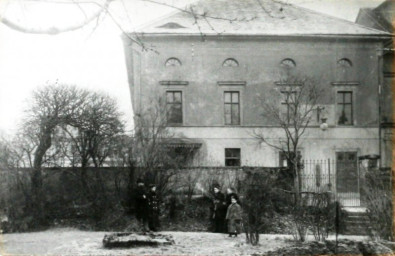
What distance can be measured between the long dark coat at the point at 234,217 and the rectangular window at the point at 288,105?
7.12m

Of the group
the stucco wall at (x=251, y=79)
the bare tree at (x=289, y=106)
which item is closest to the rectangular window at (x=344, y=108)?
the stucco wall at (x=251, y=79)

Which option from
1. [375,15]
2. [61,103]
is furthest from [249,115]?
[61,103]

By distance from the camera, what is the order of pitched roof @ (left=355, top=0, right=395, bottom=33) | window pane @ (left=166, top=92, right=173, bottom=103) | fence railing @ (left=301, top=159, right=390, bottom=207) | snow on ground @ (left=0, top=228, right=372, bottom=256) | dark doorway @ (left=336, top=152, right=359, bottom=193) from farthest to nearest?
window pane @ (left=166, top=92, right=173, bottom=103), pitched roof @ (left=355, top=0, right=395, bottom=33), dark doorway @ (left=336, top=152, right=359, bottom=193), fence railing @ (left=301, top=159, right=390, bottom=207), snow on ground @ (left=0, top=228, right=372, bottom=256)

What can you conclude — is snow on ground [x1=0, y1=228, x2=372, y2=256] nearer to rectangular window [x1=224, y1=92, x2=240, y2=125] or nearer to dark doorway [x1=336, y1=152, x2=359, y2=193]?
dark doorway [x1=336, y1=152, x2=359, y2=193]

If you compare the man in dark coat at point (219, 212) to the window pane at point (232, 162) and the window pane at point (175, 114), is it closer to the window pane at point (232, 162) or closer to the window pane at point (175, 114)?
the window pane at point (232, 162)

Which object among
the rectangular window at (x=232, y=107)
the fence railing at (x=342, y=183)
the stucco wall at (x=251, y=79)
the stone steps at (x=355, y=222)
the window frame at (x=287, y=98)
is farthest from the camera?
the rectangular window at (x=232, y=107)

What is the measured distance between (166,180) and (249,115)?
24.2 feet

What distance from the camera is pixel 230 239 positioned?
10.8 m

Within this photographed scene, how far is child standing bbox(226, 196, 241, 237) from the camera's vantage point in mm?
11203

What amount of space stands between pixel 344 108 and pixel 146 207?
1188 centimetres

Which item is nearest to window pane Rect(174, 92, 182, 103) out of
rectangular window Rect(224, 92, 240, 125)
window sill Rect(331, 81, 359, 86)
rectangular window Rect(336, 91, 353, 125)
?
rectangular window Rect(224, 92, 240, 125)

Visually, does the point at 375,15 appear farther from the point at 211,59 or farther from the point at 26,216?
the point at 26,216

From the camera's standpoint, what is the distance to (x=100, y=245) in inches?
382

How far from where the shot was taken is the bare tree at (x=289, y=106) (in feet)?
60.0
